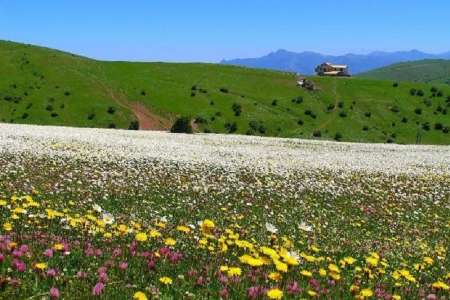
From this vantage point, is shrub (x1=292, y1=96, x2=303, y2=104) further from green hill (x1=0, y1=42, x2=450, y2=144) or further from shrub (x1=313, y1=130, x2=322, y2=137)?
shrub (x1=313, y1=130, x2=322, y2=137)

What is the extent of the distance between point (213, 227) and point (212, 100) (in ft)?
388

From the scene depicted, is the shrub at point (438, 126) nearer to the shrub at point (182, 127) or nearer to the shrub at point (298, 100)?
the shrub at point (298, 100)

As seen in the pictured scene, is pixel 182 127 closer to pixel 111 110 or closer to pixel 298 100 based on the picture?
pixel 111 110

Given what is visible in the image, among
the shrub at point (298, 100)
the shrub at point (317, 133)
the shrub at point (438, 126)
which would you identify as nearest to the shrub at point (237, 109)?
the shrub at point (317, 133)

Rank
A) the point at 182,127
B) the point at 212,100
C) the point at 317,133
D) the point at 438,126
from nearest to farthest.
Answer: the point at 182,127 < the point at 317,133 < the point at 212,100 < the point at 438,126

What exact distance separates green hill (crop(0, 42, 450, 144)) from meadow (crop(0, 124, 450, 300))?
6452 centimetres

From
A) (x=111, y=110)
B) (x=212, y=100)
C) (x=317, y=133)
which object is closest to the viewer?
(x=111, y=110)

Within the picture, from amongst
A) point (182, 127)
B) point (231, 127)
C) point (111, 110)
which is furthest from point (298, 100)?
point (182, 127)

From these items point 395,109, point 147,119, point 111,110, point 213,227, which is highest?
point 213,227

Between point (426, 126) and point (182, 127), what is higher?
point (182, 127)

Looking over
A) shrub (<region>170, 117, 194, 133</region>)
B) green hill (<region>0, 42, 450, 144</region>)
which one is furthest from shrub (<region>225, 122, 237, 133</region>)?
shrub (<region>170, 117, 194, 133</region>)

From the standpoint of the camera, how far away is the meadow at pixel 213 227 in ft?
23.7

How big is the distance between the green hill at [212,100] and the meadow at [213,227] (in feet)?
212

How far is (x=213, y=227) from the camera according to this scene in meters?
10.5
